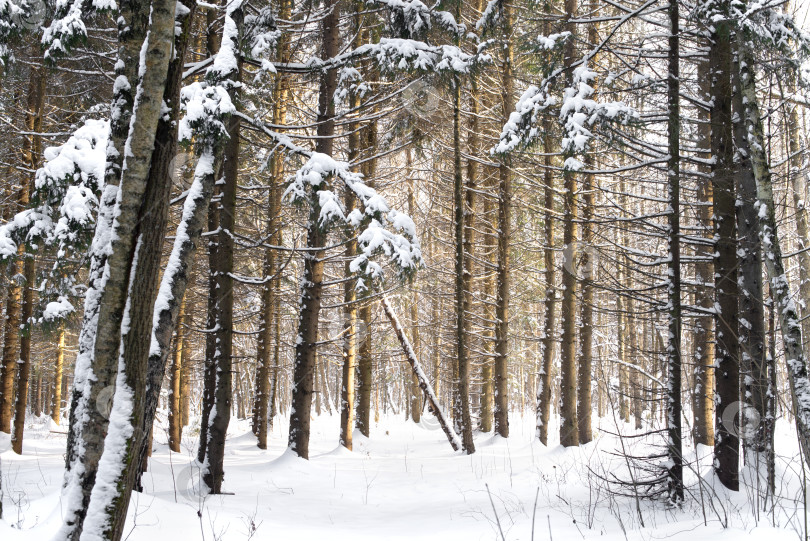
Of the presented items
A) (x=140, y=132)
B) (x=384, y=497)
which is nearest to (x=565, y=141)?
(x=140, y=132)

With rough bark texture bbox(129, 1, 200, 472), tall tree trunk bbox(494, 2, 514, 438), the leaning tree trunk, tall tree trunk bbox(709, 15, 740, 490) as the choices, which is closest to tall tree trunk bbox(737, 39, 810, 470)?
tall tree trunk bbox(709, 15, 740, 490)

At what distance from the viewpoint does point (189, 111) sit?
5.13 metres

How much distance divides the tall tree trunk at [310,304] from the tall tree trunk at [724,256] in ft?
19.1

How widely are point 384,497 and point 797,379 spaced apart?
5676 millimetres

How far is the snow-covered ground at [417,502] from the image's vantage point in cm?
460

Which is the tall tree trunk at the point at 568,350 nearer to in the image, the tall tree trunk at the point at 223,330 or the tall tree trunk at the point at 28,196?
the tall tree trunk at the point at 223,330

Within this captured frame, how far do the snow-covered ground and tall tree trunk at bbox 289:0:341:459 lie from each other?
0.60 meters

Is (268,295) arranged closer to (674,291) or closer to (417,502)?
(417,502)

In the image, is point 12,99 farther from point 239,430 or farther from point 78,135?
point 239,430

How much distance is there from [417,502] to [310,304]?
384 cm

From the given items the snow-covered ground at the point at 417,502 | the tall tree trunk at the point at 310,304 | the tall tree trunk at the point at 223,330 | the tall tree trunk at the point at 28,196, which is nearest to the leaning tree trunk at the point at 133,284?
the snow-covered ground at the point at 417,502

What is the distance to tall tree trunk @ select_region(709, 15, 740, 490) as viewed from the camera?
613 centimetres

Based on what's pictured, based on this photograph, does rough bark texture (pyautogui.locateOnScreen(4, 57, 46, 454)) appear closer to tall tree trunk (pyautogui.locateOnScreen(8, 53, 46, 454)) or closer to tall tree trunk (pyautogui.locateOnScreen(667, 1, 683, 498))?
tall tree trunk (pyautogui.locateOnScreen(8, 53, 46, 454))

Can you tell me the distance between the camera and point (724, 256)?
648 centimetres
